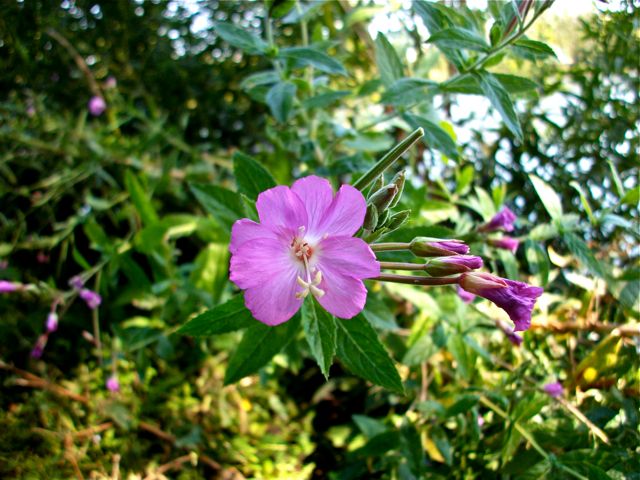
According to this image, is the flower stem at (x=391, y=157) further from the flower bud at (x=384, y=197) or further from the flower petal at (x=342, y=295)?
the flower petal at (x=342, y=295)

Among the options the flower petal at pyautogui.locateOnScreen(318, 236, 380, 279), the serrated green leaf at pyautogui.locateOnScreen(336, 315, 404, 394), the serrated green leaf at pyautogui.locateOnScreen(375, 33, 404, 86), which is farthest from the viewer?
the serrated green leaf at pyautogui.locateOnScreen(375, 33, 404, 86)

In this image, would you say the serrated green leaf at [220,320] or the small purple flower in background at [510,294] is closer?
the small purple flower in background at [510,294]

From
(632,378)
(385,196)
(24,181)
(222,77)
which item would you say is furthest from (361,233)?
(24,181)

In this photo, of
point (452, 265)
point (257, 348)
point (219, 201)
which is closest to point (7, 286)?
point (219, 201)

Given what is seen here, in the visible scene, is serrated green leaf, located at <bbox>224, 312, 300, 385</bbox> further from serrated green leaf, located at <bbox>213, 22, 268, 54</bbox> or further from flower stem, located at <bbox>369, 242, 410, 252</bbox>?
serrated green leaf, located at <bbox>213, 22, 268, 54</bbox>

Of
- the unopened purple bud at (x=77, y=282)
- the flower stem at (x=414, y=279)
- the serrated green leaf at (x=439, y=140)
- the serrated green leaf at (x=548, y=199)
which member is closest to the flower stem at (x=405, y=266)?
the flower stem at (x=414, y=279)

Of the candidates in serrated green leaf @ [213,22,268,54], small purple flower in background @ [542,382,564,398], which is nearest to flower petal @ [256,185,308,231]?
serrated green leaf @ [213,22,268,54]
